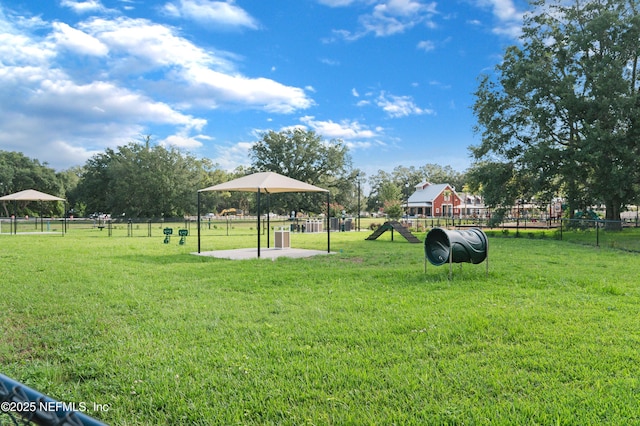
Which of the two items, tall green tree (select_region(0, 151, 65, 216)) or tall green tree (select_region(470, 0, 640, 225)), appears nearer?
tall green tree (select_region(470, 0, 640, 225))

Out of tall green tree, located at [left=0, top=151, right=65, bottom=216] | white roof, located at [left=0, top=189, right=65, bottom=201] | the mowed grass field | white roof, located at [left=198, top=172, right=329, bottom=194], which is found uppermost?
tall green tree, located at [left=0, top=151, right=65, bottom=216]

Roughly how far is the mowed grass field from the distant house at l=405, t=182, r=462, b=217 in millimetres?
62666

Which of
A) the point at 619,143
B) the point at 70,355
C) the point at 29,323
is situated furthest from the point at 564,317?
the point at 619,143

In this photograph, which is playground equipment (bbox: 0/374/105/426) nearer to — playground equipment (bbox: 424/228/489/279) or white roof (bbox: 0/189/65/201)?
playground equipment (bbox: 424/228/489/279)

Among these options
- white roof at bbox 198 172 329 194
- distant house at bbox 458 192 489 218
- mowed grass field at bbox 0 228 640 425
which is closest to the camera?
mowed grass field at bbox 0 228 640 425

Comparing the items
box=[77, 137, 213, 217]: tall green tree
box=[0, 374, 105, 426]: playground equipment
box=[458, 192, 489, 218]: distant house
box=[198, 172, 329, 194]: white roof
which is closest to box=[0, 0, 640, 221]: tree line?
box=[198, 172, 329, 194]: white roof

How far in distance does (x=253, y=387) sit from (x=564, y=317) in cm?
426

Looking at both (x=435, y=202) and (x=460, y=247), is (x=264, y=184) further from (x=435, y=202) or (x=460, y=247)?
(x=435, y=202)

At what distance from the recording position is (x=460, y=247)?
8930 mm

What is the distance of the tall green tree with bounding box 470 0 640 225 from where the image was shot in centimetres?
2138

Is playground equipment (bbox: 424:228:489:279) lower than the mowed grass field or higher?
higher

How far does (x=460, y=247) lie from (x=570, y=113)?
19081 mm

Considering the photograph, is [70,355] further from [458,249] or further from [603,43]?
[603,43]

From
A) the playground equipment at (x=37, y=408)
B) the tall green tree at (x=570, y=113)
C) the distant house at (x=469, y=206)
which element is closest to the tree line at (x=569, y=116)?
the tall green tree at (x=570, y=113)
